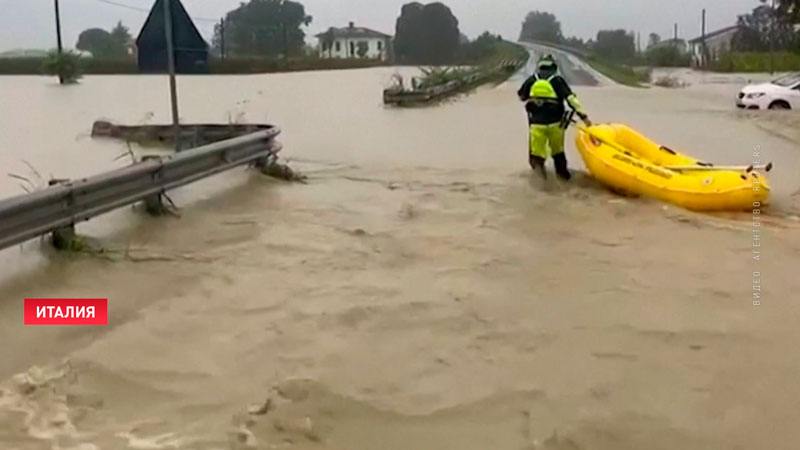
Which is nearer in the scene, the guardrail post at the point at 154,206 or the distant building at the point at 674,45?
the guardrail post at the point at 154,206

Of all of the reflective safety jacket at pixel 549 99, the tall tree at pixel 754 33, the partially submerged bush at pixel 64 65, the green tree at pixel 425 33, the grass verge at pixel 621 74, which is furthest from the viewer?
the tall tree at pixel 754 33

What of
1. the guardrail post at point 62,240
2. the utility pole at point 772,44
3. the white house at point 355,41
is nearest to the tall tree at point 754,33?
the utility pole at point 772,44

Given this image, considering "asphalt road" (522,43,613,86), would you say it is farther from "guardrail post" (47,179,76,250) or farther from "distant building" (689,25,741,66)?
"guardrail post" (47,179,76,250)

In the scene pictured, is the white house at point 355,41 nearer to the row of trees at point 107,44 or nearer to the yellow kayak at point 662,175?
the row of trees at point 107,44

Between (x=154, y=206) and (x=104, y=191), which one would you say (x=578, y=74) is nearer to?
(x=154, y=206)

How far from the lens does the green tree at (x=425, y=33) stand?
69.5 metres

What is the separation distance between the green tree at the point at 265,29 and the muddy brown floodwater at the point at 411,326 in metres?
48.1

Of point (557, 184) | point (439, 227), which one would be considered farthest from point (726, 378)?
point (557, 184)

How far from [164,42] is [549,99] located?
4386mm

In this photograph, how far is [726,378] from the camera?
4664mm

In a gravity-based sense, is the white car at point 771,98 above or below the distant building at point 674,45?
below

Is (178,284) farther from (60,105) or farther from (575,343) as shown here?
(60,105)

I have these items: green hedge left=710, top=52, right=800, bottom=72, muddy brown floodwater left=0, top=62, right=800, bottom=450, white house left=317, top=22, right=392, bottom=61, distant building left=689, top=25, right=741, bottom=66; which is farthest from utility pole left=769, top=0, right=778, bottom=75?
muddy brown floodwater left=0, top=62, right=800, bottom=450

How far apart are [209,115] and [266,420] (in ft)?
63.4
